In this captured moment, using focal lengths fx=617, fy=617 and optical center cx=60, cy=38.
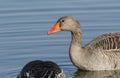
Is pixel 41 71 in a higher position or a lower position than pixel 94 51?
lower

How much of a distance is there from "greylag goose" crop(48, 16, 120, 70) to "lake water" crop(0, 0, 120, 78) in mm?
277

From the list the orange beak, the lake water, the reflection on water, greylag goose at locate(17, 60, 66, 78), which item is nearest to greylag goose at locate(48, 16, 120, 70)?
the orange beak

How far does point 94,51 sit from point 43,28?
317 cm

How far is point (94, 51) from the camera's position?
54.1 feet

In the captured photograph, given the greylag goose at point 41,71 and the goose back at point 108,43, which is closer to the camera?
the greylag goose at point 41,71

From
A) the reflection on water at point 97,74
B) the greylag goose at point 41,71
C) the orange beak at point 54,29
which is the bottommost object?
the reflection on water at point 97,74

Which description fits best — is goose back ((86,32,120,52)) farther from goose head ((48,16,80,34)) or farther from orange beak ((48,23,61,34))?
orange beak ((48,23,61,34))

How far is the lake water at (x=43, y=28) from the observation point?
16750mm

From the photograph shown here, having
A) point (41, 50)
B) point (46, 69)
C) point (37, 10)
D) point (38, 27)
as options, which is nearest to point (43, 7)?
point (37, 10)

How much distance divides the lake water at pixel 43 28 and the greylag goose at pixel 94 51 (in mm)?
277

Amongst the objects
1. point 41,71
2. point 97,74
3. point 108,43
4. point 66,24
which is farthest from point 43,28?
point 41,71

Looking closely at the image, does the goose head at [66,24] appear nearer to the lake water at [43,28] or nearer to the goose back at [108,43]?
the goose back at [108,43]

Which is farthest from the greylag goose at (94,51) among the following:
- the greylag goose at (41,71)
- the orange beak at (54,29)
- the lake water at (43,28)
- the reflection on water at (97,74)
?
the greylag goose at (41,71)

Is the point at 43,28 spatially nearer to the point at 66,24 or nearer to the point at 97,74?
the point at 66,24
